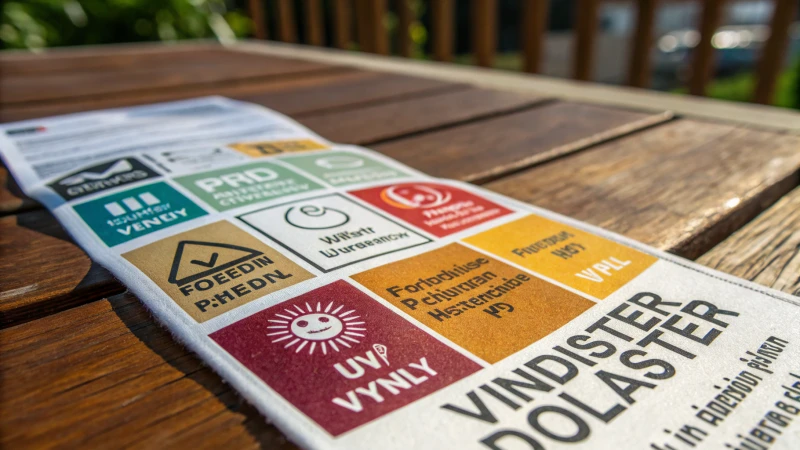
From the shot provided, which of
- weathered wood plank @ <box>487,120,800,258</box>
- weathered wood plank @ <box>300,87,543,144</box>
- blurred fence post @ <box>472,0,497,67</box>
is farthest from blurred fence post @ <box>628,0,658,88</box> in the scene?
weathered wood plank @ <box>487,120,800,258</box>

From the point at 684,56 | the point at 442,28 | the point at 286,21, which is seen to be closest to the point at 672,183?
the point at 442,28

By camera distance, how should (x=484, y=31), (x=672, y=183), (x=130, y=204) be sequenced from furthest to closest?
(x=484, y=31), (x=672, y=183), (x=130, y=204)

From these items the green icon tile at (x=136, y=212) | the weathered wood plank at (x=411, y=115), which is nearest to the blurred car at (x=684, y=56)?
the weathered wood plank at (x=411, y=115)

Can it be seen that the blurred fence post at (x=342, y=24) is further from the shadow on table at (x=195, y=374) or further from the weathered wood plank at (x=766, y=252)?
the shadow on table at (x=195, y=374)

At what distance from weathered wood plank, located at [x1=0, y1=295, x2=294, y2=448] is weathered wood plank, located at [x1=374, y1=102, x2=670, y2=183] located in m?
0.45

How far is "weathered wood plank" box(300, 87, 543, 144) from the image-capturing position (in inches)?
37.7

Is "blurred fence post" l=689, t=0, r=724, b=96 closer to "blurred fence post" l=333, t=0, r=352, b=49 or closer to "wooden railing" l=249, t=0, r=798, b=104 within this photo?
"wooden railing" l=249, t=0, r=798, b=104

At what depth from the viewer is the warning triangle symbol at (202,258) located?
0.48 meters

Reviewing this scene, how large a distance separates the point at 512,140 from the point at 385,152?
0.20m

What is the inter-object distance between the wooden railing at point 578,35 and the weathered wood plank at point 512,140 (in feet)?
2.16

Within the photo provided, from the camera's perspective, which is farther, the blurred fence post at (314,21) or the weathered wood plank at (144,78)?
the blurred fence post at (314,21)

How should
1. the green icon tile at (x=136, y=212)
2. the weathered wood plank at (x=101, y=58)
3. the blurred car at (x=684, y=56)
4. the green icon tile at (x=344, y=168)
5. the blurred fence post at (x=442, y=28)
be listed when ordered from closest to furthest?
the green icon tile at (x=136, y=212)
the green icon tile at (x=344, y=168)
the weathered wood plank at (x=101, y=58)
the blurred fence post at (x=442, y=28)
the blurred car at (x=684, y=56)

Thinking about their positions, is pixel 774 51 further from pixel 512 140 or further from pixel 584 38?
pixel 512 140

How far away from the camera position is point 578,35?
5.69 feet
